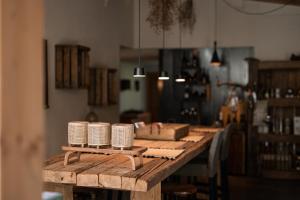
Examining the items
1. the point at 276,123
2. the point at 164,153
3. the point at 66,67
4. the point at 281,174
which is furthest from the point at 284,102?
the point at 164,153

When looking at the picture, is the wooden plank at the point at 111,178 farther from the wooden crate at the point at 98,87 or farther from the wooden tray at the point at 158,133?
the wooden crate at the point at 98,87

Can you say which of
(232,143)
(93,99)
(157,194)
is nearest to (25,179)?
(157,194)

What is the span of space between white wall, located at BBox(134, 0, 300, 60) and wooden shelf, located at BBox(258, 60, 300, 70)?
0.45 meters

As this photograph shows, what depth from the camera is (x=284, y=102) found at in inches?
262

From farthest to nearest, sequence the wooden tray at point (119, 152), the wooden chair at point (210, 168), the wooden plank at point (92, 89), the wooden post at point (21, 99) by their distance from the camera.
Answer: the wooden plank at point (92, 89) < the wooden chair at point (210, 168) < the wooden tray at point (119, 152) < the wooden post at point (21, 99)

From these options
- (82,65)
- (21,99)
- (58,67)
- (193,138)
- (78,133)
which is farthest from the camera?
(82,65)

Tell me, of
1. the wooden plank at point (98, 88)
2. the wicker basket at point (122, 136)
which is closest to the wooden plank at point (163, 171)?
the wicker basket at point (122, 136)

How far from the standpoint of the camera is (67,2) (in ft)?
17.8

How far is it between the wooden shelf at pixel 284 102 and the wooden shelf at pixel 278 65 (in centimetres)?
49

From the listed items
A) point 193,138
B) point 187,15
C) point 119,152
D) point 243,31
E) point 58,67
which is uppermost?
point 187,15

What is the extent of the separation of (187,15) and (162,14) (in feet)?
1.42

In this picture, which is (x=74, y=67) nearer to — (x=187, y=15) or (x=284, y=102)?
(x=187, y=15)

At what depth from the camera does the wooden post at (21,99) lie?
110cm

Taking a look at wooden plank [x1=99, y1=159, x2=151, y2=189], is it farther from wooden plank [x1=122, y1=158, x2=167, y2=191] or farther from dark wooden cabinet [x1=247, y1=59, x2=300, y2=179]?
dark wooden cabinet [x1=247, y1=59, x2=300, y2=179]
